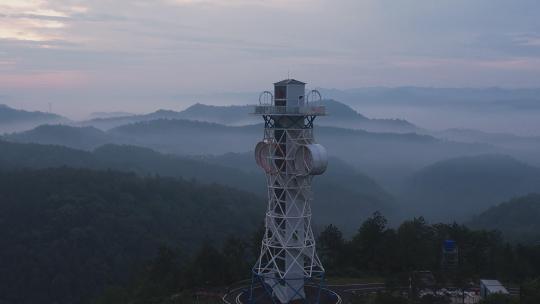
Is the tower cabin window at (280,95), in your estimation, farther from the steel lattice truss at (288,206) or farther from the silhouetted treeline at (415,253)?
the silhouetted treeline at (415,253)

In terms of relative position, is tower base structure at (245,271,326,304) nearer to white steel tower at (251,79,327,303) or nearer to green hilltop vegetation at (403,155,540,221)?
white steel tower at (251,79,327,303)

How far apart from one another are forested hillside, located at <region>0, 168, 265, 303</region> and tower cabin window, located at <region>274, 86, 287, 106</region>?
32366 mm

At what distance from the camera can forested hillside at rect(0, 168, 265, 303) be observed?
6288 centimetres

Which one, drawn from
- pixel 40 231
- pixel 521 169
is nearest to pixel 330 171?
pixel 521 169

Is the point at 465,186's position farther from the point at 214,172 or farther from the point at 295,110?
the point at 295,110

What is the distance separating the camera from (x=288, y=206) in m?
31.4

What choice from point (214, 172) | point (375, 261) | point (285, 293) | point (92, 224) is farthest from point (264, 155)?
point (214, 172)

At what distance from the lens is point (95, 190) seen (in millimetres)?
88812

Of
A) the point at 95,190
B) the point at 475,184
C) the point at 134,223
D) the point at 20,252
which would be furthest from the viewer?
the point at 475,184

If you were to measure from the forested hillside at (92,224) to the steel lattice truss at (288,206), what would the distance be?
30.4 metres

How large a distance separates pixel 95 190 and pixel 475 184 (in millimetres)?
98190

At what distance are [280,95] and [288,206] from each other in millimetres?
5920

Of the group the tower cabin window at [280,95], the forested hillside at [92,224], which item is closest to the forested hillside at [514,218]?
the forested hillside at [92,224]

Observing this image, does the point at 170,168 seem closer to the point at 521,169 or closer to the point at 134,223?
the point at 134,223
